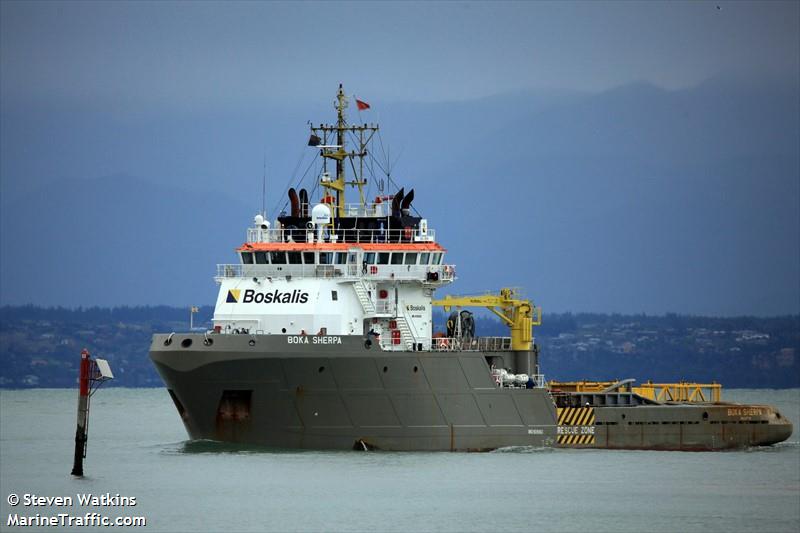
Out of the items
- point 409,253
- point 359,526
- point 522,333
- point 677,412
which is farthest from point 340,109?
point 359,526

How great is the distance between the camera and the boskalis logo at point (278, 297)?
174 ft

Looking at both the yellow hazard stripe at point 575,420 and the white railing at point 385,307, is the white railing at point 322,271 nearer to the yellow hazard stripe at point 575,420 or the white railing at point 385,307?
the white railing at point 385,307

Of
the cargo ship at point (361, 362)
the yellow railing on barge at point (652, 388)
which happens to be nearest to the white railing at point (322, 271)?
the cargo ship at point (361, 362)

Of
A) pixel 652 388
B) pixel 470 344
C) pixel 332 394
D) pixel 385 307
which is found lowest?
pixel 332 394

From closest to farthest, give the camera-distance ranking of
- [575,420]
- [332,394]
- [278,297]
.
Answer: [332,394] < [278,297] < [575,420]

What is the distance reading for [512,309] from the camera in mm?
60281

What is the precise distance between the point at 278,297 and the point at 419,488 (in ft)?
28.7

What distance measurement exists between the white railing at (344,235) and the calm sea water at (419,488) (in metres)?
6.50

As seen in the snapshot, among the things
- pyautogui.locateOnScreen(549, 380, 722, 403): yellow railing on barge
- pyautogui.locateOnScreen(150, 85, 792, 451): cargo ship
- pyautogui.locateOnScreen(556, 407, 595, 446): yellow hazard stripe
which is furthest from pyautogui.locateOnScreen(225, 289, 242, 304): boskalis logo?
pyautogui.locateOnScreen(549, 380, 722, 403): yellow railing on barge

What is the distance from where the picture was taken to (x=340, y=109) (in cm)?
5728

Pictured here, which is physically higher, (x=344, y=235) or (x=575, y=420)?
(x=344, y=235)

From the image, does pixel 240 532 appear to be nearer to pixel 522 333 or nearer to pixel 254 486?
pixel 254 486

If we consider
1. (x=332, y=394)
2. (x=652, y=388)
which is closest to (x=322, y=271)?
(x=332, y=394)

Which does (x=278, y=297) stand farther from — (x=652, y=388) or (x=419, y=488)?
(x=652, y=388)
